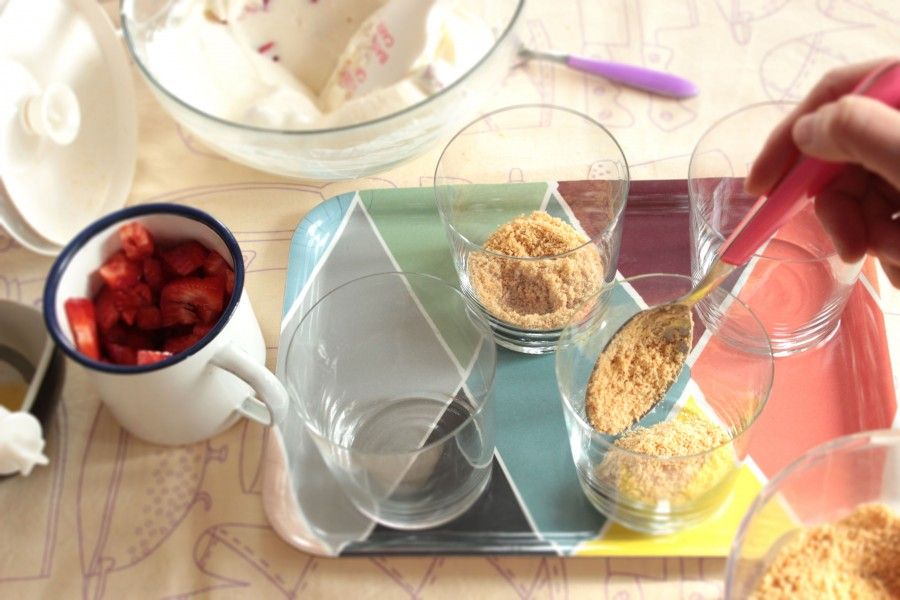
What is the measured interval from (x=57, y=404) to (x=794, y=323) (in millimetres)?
615

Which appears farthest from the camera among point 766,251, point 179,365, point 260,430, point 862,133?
point 766,251

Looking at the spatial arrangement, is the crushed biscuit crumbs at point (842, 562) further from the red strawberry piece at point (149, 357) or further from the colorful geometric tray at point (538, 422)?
the red strawberry piece at point (149, 357)

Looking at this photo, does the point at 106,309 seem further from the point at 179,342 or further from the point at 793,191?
the point at 793,191

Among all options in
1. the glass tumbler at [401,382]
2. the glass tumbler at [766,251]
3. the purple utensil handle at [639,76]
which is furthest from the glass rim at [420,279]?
the purple utensil handle at [639,76]

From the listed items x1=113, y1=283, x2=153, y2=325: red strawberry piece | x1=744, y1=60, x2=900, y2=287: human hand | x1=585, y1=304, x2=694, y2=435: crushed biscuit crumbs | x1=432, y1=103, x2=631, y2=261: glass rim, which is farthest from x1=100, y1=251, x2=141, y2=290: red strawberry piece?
x1=744, y1=60, x2=900, y2=287: human hand

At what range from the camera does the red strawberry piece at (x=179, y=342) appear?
0.60 m

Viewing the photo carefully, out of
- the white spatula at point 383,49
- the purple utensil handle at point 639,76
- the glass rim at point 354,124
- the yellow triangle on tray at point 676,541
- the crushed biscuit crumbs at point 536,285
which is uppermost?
the glass rim at point 354,124

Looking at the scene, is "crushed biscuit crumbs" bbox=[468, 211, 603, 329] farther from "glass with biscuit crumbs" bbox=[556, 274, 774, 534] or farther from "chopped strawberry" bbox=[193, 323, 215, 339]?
"chopped strawberry" bbox=[193, 323, 215, 339]

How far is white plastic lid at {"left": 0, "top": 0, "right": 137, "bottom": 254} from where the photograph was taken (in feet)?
2.24

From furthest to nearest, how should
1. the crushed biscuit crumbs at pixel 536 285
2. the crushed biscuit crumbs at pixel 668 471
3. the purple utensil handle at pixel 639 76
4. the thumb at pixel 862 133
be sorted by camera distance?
the purple utensil handle at pixel 639 76, the crushed biscuit crumbs at pixel 536 285, the crushed biscuit crumbs at pixel 668 471, the thumb at pixel 862 133

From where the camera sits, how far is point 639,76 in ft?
2.79

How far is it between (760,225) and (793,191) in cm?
4

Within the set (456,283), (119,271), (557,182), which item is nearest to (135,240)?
(119,271)

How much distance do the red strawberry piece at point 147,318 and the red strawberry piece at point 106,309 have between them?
2 cm
